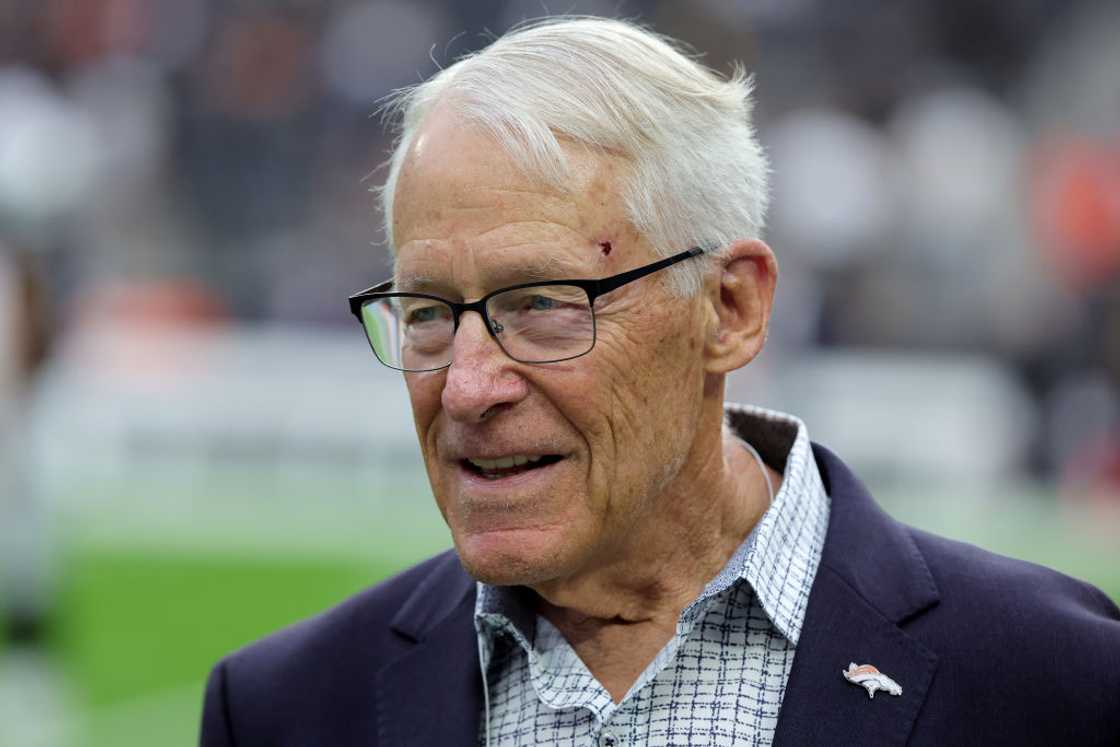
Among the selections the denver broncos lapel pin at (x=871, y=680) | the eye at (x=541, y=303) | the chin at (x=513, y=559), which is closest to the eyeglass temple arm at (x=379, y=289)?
the eye at (x=541, y=303)

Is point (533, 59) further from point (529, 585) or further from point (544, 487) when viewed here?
point (529, 585)

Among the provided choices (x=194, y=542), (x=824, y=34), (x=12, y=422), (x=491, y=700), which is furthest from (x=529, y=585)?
(x=824, y=34)

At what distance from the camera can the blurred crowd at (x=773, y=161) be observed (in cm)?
1440

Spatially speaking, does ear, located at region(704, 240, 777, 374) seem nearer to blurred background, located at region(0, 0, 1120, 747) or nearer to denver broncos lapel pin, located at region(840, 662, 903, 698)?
denver broncos lapel pin, located at region(840, 662, 903, 698)

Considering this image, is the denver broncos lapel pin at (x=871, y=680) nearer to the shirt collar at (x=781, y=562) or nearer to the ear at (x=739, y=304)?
the shirt collar at (x=781, y=562)

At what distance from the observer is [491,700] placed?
2.71 m

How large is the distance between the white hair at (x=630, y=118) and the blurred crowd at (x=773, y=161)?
11039 millimetres

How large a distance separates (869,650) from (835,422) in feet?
36.6

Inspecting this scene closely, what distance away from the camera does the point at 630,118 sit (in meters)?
2.52

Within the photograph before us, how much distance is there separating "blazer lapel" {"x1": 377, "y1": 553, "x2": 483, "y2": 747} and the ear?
56 centimetres

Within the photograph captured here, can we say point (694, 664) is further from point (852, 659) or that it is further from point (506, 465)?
point (506, 465)

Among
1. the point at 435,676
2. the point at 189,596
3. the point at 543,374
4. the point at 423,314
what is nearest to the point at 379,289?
the point at 423,314

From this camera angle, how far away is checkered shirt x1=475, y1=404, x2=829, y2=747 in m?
2.53

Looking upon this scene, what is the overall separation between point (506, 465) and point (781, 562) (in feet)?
1.46
